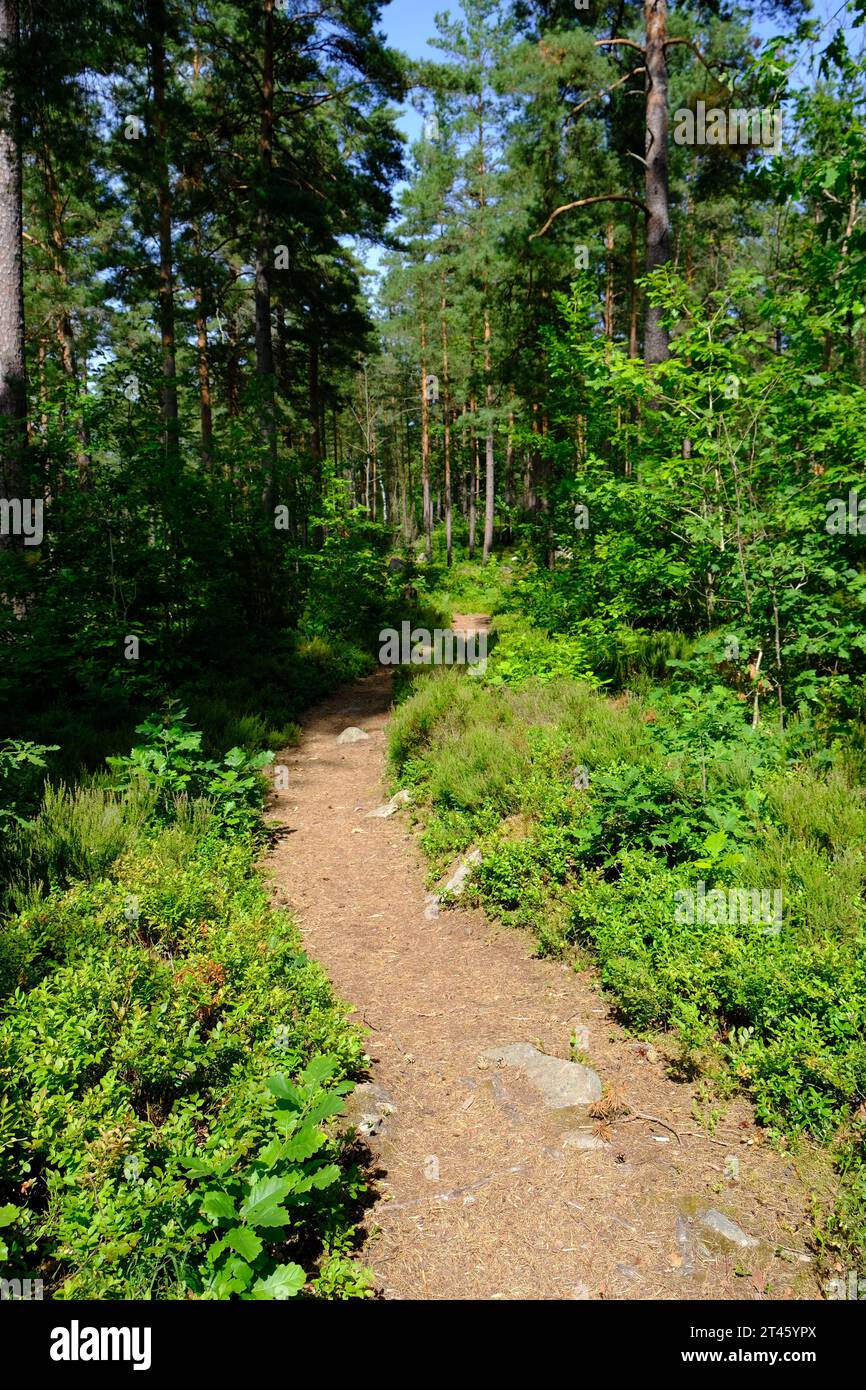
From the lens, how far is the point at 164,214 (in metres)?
14.4

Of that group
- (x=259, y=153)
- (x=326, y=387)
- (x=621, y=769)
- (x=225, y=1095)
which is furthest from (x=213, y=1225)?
(x=326, y=387)

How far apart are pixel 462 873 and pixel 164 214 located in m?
15.3

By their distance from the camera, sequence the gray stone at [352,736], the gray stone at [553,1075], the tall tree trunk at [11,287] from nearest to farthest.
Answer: the gray stone at [553,1075]
the tall tree trunk at [11,287]
the gray stone at [352,736]

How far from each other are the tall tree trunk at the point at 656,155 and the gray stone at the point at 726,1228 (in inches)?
365

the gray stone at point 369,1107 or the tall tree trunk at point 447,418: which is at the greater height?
the tall tree trunk at point 447,418

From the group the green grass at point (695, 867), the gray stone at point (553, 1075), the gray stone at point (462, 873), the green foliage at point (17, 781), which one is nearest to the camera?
the green grass at point (695, 867)

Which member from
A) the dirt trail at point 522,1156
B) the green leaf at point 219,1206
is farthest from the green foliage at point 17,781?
the green leaf at point 219,1206

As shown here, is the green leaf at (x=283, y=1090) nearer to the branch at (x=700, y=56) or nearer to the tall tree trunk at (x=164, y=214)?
the tall tree trunk at (x=164, y=214)

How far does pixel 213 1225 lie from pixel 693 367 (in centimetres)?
860

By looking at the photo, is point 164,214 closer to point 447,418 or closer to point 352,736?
point 352,736

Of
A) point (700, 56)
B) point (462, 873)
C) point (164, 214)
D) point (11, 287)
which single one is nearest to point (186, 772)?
point (462, 873)

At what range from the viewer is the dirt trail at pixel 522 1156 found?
2.71 m

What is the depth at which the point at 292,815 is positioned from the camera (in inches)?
308

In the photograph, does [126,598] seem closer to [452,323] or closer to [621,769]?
[621,769]
